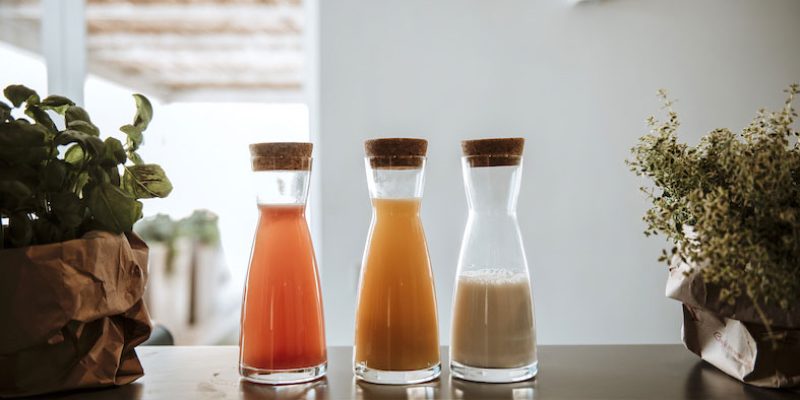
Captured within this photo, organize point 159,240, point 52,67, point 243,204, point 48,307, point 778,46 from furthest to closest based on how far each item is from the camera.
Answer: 1. point 159,240
2. point 243,204
3. point 52,67
4. point 778,46
5. point 48,307

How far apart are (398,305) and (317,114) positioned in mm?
1132

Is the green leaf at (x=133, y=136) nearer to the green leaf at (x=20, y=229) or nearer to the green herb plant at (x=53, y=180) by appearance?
the green herb plant at (x=53, y=180)

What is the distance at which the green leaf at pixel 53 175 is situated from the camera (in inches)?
24.4

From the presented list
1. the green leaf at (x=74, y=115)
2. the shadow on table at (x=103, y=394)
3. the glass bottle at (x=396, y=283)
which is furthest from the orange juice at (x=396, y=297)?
the green leaf at (x=74, y=115)

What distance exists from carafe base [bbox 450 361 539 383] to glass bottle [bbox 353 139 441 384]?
0.09 ft

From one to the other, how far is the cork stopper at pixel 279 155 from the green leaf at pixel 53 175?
0.64 feet

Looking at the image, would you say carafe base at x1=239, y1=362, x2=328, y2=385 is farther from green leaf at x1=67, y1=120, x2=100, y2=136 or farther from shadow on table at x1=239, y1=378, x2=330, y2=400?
green leaf at x1=67, y1=120, x2=100, y2=136

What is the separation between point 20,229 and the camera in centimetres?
62

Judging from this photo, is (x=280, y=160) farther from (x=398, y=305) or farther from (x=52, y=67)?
(x=52, y=67)

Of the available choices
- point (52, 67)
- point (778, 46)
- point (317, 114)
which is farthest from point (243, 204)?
point (778, 46)

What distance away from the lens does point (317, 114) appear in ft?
5.57

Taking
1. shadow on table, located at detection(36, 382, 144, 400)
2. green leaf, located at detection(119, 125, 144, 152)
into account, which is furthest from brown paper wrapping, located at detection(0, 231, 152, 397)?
green leaf, located at detection(119, 125, 144, 152)

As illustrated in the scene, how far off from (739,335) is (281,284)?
0.50 m

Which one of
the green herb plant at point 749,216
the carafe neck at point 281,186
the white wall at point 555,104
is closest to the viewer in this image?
the green herb plant at point 749,216
